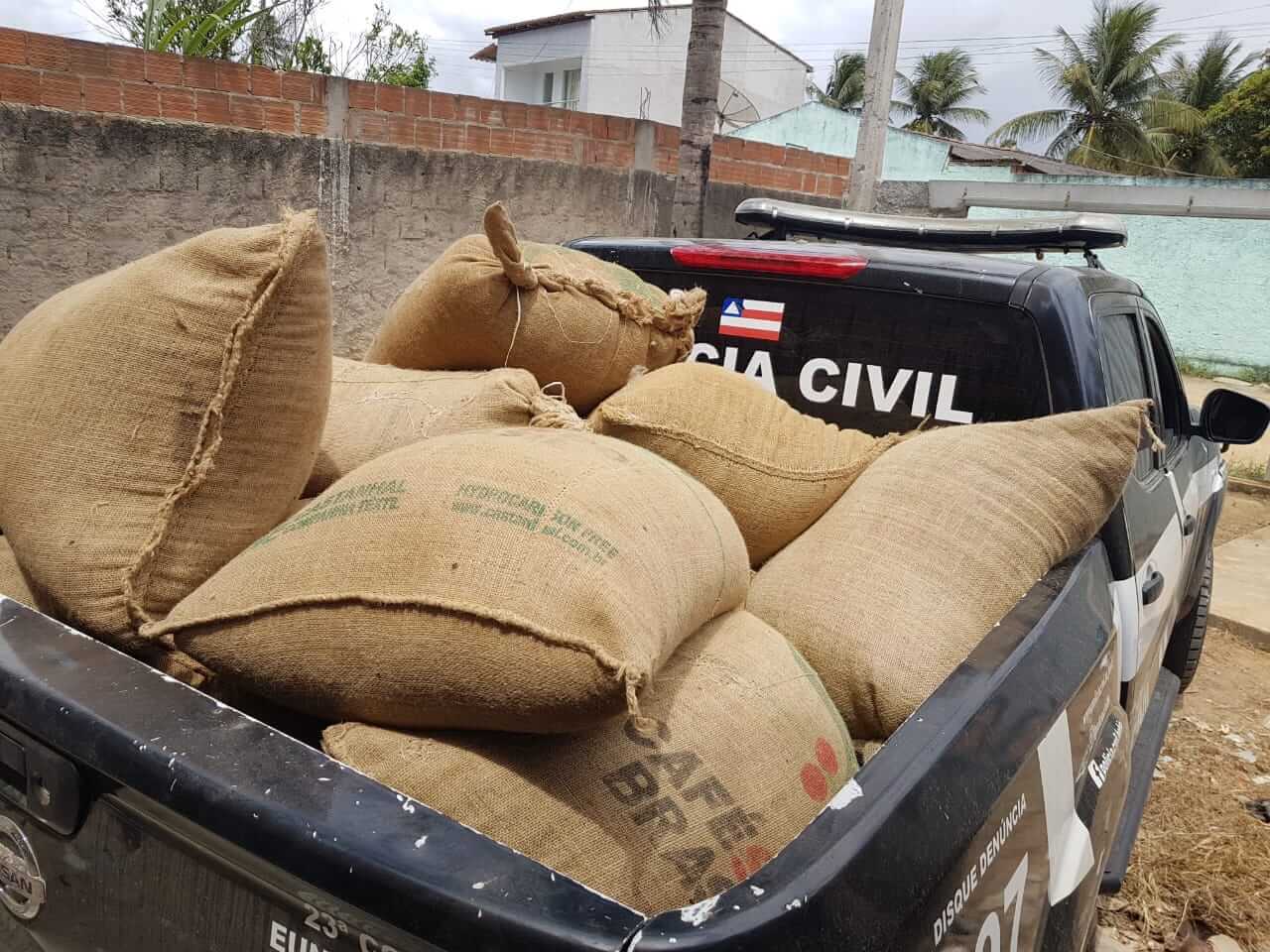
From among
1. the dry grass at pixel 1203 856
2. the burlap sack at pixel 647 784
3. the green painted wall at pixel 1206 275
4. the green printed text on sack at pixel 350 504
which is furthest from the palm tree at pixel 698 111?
the green painted wall at pixel 1206 275

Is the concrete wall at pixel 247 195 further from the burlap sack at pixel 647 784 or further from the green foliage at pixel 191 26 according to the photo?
the burlap sack at pixel 647 784

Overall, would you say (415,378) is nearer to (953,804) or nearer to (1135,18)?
(953,804)

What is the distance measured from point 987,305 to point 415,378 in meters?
1.17

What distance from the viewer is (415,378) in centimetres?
193

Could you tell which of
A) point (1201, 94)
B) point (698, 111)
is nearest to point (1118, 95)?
point (1201, 94)

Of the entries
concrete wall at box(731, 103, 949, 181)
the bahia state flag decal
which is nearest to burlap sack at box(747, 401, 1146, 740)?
the bahia state flag decal

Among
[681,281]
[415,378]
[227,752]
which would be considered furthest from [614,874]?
[681,281]

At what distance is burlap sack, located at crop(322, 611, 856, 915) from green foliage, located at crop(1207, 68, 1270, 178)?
28437 mm

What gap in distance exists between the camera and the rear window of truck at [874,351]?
2.10 metres

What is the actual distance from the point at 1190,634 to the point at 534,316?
9.80 ft

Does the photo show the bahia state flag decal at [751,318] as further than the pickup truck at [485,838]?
Yes

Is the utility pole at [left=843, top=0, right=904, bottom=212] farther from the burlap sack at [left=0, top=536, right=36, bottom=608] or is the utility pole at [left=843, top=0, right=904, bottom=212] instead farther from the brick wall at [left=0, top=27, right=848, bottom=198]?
the burlap sack at [left=0, top=536, right=36, bottom=608]

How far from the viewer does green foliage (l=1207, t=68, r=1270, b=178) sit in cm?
2433

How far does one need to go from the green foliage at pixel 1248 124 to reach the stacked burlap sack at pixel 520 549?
91.4 feet
